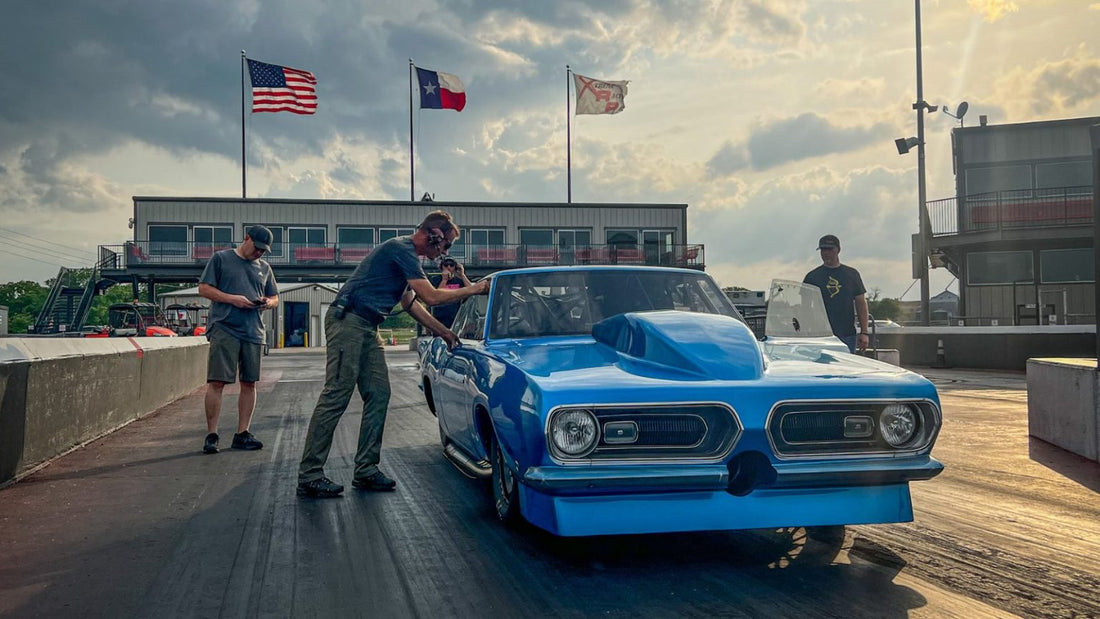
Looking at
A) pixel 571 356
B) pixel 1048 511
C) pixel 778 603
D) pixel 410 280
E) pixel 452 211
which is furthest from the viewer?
pixel 452 211

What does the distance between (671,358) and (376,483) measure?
2.50 metres

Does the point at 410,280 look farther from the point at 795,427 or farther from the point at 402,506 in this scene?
the point at 795,427

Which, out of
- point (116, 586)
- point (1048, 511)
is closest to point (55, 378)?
point (116, 586)

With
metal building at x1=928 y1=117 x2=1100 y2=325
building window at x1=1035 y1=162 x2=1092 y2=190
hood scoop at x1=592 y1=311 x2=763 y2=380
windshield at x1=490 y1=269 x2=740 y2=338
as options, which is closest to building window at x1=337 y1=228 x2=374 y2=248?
metal building at x1=928 y1=117 x2=1100 y2=325

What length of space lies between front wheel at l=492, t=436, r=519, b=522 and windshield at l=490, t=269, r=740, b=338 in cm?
89

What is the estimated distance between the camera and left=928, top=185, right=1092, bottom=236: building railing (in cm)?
2559

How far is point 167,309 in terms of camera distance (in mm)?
33938

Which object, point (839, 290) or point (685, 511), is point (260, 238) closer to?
point (685, 511)

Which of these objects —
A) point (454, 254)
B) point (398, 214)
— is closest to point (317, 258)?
point (398, 214)

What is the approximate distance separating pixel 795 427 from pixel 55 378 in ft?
18.3

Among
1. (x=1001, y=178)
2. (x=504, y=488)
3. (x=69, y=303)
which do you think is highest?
(x=1001, y=178)

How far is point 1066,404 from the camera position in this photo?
279 inches

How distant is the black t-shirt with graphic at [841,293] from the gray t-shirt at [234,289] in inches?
192

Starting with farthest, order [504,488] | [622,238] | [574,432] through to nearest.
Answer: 1. [622,238]
2. [504,488]
3. [574,432]
